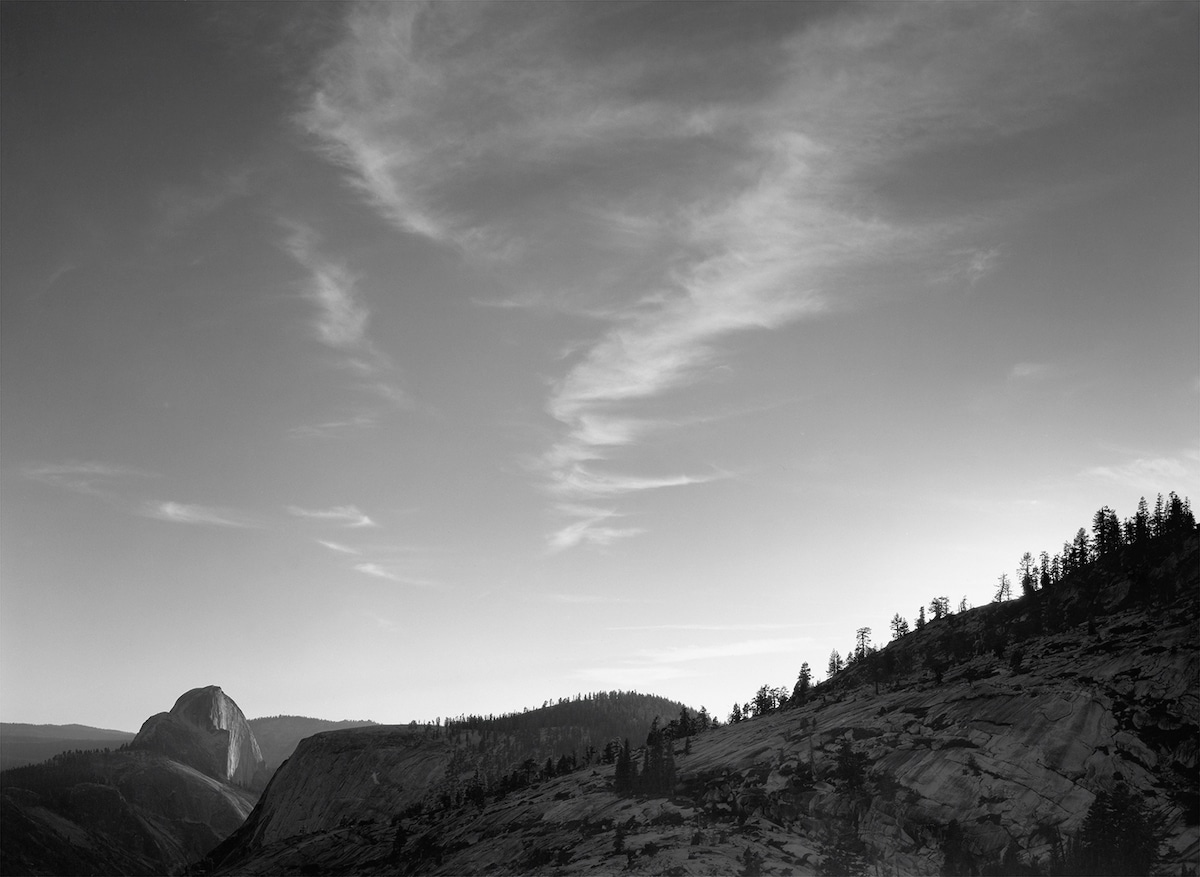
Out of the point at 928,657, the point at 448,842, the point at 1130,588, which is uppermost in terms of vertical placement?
the point at 1130,588

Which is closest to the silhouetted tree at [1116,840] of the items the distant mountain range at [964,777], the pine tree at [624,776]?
the distant mountain range at [964,777]

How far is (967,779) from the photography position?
13112cm

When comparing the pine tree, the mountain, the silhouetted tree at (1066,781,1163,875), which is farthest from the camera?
the pine tree

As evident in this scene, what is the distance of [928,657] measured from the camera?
194 metres

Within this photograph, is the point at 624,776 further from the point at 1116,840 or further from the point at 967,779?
the point at 1116,840

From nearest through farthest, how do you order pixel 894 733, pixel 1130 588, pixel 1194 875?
pixel 1194 875
pixel 894 733
pixel 1130 588

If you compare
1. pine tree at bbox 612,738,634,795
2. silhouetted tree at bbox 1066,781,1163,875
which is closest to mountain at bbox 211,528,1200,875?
silhouetted tree at bbox 1066,781,1163,875

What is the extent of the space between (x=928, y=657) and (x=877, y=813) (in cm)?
6747

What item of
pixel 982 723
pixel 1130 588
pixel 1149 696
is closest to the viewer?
pixel 1149 696

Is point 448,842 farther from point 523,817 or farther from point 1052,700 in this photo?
point 1052,700

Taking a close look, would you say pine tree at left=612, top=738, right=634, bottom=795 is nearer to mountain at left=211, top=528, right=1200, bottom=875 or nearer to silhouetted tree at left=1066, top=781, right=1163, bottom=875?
mountain at left=211, top=528, right=1200, bottom=875

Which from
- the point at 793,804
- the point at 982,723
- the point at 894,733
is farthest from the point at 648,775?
the point at 982,723

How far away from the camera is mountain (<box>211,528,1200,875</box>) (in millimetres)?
118625

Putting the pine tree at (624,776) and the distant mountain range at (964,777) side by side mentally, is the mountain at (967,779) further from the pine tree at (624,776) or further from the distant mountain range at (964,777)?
the pine tree at (624,776)
